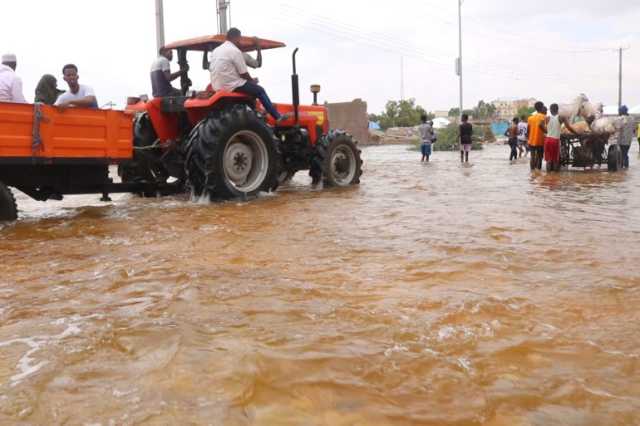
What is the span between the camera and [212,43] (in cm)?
876

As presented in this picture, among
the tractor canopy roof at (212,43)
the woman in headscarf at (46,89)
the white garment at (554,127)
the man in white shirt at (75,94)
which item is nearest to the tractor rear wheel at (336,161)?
the tractor canopy roof at (212,43)

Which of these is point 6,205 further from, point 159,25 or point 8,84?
point 159,25

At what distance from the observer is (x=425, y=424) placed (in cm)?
192

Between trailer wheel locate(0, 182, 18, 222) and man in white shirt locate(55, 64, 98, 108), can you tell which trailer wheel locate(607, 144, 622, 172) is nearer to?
man in white shirt locate(55, 64, 98, 108)

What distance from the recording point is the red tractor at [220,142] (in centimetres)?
746

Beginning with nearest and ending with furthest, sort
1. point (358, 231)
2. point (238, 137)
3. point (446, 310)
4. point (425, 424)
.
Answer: point (425, 424) < point (446, 310) < point (358, 231) < point (238, 137)

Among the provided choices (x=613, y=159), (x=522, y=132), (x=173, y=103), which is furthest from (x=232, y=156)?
(x=522, y=132)

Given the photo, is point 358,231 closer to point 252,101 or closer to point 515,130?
point 252,101

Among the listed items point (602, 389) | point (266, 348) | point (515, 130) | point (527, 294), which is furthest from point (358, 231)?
point (515, 130)

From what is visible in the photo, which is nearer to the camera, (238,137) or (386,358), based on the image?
(386,358)

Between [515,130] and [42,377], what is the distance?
18465mm

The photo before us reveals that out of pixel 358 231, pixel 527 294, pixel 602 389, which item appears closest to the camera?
pixel 602 389

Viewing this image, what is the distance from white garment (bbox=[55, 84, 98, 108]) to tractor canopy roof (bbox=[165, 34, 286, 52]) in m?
1.73

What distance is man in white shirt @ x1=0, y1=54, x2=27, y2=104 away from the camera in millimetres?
6679
